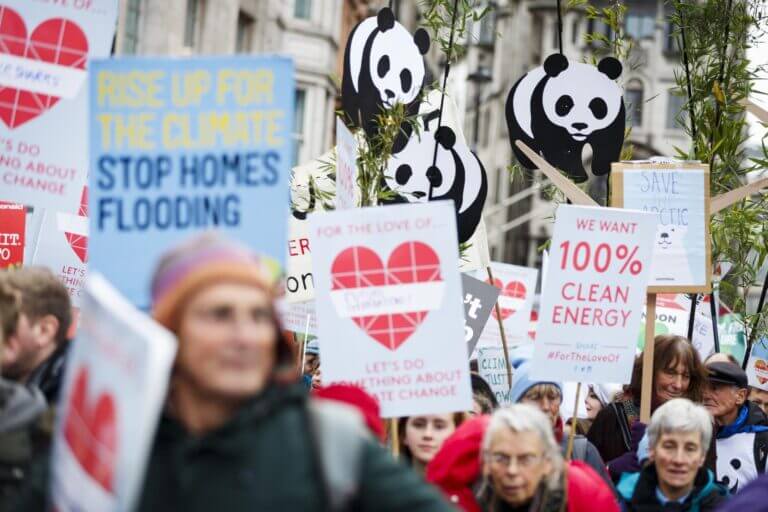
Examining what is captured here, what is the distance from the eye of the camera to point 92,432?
3.39m

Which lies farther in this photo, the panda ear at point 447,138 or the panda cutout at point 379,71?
the panda ear at point 447,138

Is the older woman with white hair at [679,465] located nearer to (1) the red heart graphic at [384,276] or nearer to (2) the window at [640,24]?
(1) the red heart graphic at [384,276]

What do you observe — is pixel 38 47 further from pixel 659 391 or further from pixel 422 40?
pixel 422 40

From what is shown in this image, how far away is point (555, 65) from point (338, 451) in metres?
7.82

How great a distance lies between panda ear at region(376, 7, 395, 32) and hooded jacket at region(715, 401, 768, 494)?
134 inches

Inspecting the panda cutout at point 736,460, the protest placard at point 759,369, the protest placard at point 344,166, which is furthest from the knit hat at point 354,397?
the protest placard at point 759,369

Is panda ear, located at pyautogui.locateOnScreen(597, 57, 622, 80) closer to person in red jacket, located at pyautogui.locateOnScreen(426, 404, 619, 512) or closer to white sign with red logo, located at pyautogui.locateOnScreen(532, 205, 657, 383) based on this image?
white sign with red logo, located at pyautogui.locateOnScreen(532, 205, 657, 383)

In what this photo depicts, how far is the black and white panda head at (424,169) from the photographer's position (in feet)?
36.3

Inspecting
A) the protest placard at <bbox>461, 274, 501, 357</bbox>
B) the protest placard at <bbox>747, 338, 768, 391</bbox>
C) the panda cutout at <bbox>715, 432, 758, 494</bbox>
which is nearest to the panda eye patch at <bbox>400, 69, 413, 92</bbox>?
the protest placard at <bbox>461, 274, 501, 357</bbox>

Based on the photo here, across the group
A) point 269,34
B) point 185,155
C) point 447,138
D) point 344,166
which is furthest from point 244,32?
point 185,155

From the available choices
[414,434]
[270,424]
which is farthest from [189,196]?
[414,434]

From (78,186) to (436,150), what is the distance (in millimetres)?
4990

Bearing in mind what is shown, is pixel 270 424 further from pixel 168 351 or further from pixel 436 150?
pixel 436 150

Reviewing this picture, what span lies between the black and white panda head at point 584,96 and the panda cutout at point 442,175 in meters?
0.77
